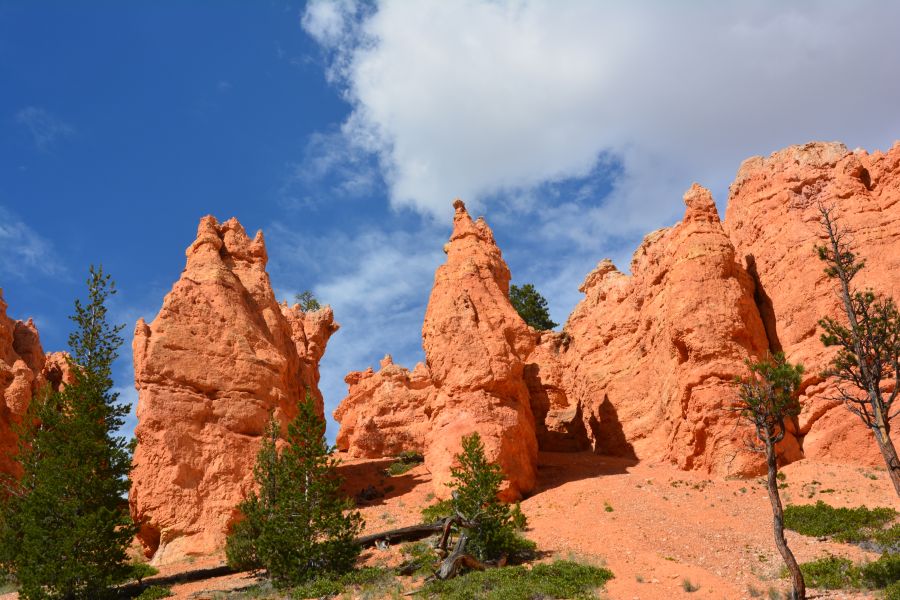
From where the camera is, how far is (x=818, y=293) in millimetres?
31484

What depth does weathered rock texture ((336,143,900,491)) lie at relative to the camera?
30.3 m

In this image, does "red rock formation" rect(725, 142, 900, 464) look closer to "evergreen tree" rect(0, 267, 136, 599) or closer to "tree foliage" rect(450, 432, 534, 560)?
"tree foliage" rect(450, 432, 534, 560)

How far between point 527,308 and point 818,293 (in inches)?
1386

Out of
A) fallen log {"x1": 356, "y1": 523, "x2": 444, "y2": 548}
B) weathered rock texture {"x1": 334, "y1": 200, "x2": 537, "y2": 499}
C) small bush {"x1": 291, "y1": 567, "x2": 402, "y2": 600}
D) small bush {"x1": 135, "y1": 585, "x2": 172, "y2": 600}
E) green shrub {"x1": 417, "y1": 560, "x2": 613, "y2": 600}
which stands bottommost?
green shrub {"x1": 417, "y1": 560, "x2": 613, "y2": 600}

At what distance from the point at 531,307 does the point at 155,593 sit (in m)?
46.4

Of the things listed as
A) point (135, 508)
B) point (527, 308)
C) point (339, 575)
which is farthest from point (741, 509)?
point (527, 308)

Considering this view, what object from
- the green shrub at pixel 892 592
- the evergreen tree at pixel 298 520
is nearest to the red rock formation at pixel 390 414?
the evergreen tree at pixel 298 520

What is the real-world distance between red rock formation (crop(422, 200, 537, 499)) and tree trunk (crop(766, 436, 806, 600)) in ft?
37.7

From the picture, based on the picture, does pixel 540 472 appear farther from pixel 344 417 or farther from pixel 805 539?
pixel 344 417

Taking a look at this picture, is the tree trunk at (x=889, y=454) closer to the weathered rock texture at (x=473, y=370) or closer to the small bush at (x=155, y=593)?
the weathered rock texture at (x=473, y=370)

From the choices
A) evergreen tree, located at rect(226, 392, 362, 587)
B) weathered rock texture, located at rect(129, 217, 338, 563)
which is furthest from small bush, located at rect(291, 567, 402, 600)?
weathered rock texture, located at rect(129, 217, 338, 563)

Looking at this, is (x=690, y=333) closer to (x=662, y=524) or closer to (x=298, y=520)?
(x=662, y=524)

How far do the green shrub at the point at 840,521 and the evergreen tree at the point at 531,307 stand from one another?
39.8 meters

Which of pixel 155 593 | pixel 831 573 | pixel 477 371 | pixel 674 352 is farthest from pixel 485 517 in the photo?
pixel 674 352
